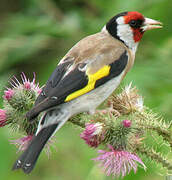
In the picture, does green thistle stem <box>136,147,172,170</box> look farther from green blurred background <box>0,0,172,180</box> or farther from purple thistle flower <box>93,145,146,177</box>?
green blurred background <box>0,0,172,180</box>

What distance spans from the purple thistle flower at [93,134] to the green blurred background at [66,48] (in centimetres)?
117

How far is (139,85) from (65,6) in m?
2.63

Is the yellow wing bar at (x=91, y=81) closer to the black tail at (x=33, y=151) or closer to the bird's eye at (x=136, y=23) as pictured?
the black tail at (x=33, y=151)

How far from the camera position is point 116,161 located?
3059 millimetres

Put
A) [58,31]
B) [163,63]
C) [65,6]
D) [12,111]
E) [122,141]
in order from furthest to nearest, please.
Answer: [65,6] < [58,31] < [163,63] < [12,111] < [122,141]

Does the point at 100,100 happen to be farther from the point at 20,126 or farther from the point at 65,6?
the point at 65,6

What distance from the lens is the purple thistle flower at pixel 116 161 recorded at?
10.0ft

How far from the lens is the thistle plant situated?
10.1ft

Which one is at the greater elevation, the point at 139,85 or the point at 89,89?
the point at 89,89

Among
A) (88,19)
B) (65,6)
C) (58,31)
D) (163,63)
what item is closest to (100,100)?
(163,63)

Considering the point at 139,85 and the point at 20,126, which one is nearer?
the point at 20,126

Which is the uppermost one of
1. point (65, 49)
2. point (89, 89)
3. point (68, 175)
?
point (89, 89)

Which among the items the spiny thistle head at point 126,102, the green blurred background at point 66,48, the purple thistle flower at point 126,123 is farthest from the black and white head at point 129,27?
the purple thistle flower at point 126,123

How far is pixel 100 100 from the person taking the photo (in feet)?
12.0
